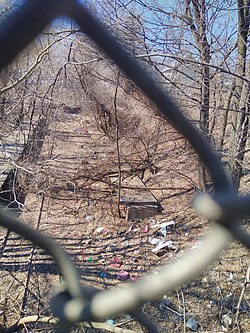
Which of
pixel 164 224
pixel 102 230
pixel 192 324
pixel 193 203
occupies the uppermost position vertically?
pixel 193 203

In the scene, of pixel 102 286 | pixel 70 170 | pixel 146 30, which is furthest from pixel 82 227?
pixel 146 30

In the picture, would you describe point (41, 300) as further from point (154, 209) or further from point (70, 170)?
point (70, 170)

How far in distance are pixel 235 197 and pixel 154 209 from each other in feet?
10.1

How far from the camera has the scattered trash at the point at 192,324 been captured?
188cm

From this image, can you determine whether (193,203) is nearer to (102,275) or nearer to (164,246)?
(102,275)

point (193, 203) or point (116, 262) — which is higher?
point (193, 203)

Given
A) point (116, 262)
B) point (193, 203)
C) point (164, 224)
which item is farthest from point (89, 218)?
point (193, 203)

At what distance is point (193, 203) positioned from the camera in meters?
0.30

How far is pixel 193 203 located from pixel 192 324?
1821mm

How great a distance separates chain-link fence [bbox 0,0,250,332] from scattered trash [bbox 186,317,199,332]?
1747mm

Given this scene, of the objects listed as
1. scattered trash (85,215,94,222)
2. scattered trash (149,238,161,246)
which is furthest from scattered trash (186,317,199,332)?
scattered trash (85,215,94,222)

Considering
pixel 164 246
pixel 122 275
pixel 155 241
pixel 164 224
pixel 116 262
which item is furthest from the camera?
pixel 164 224

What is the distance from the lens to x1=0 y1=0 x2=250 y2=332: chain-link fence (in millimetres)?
251

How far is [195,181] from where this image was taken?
3.13 metres
